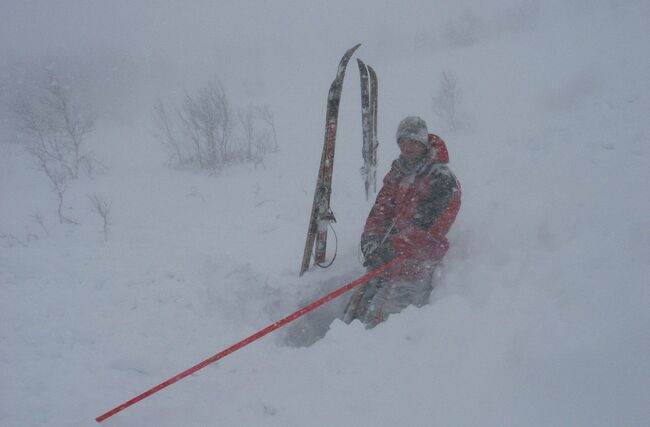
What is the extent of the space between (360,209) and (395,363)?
3.70 meters

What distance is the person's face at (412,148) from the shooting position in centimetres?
359

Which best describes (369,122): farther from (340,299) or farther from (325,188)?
(340,299)

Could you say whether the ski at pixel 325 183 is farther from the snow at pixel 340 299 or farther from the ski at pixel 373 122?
the ski at pixel 373 122

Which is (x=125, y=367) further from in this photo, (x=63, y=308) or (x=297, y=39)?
(x=297, y=39)

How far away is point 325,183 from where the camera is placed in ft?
14.7

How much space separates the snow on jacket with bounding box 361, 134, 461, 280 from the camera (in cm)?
352

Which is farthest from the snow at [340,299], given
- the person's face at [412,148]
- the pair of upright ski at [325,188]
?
the person's face at [412,148]

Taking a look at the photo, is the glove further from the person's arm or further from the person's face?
the person's face

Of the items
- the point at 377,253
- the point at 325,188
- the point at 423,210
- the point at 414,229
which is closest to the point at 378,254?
the point at 377,253

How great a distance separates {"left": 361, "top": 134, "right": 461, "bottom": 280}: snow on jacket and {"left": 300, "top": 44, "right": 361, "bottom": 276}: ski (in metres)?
0.89

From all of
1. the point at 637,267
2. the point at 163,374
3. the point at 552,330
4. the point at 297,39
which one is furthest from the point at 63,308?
the point at 297,39

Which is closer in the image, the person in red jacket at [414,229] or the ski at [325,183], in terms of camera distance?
the person in red jacket at [414,229]

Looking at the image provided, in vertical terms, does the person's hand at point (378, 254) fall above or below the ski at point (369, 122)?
below

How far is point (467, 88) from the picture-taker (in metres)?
20.1
